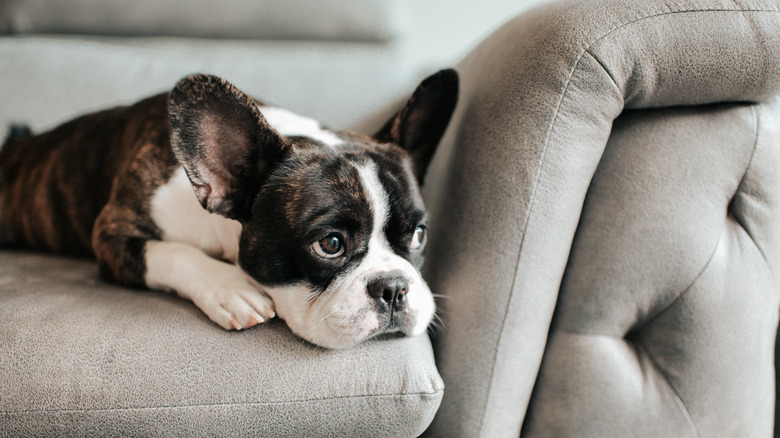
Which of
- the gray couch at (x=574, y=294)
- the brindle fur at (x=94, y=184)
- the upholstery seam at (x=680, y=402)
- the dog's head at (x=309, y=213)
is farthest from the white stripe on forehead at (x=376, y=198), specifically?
the upholstery seam at (x=680, y=402)

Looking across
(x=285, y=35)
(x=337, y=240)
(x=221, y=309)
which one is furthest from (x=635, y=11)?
(x=285, y=35)

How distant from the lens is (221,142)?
125 centimetres

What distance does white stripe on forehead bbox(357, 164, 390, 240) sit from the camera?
4.09 ft

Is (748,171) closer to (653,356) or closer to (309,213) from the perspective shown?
(653,356)

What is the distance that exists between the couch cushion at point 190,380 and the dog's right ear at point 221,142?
31cm

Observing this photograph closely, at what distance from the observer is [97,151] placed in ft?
6.07

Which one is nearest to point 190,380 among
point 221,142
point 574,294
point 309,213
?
point 309,213

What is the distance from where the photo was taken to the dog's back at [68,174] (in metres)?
1.75

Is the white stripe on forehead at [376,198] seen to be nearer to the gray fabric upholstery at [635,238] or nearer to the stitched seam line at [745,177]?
the gray fabric upholstery at [635,238]

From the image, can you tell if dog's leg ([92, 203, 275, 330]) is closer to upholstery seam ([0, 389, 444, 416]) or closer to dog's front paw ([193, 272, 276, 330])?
dog's front paw ([193, 272, 276, 330])

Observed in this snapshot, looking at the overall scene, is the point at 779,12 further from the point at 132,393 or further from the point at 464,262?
the point at 132,393

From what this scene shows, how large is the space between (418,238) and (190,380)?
65cm

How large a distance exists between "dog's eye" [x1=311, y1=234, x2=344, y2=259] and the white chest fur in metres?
0.38

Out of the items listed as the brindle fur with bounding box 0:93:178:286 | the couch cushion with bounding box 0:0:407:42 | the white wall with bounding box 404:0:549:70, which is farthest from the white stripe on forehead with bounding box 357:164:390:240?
the white wall with bounding box 404:0:549:70
